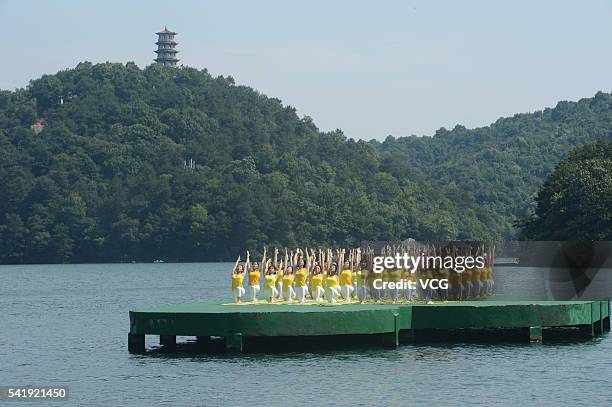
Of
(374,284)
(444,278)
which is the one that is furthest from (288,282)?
(444,278)

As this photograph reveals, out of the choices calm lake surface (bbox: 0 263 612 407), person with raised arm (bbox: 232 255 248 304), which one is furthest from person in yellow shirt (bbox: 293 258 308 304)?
calm lake surface (bbox: 0 263 612 407)

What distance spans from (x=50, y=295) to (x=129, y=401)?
73481mm

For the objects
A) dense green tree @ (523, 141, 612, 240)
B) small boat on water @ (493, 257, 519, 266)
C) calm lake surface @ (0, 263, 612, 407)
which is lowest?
calm lake surface @ (0, 263, 612, 407)

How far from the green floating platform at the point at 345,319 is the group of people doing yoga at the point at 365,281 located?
1.07 metres

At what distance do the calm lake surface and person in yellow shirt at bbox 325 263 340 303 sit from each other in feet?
16.3

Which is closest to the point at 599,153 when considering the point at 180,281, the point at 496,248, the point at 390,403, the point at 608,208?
the point at 608,208

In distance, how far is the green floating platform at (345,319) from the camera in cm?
4625

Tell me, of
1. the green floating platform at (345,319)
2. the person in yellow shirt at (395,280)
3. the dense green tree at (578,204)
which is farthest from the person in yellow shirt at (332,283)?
the dense green tree at (578,204)

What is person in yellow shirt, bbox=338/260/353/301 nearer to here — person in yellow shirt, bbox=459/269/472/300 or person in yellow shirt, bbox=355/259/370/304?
person in yellow shirt, bbox=355/259/370/304

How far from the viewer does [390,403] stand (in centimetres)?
3812

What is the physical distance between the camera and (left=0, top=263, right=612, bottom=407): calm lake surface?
39.3 m

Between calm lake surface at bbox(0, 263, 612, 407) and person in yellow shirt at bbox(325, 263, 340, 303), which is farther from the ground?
person in yellow shirt at bbox(325, 263, 340, 303)

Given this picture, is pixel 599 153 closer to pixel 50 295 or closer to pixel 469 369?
pixel 50 295

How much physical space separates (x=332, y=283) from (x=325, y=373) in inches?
448
